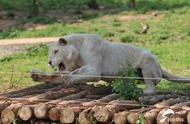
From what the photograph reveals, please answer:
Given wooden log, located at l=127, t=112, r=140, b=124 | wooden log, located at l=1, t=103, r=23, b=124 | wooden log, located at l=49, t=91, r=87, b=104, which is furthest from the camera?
wooden log, located at l=49, t=91, r=87, b=104

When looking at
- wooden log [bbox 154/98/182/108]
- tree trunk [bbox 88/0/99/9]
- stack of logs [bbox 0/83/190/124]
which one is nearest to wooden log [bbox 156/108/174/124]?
stack of logs [bbox 0/83/190/124]

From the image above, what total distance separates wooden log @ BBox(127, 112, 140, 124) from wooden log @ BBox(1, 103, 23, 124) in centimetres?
167

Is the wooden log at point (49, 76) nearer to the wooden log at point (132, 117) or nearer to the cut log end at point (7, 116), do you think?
the cut log end at point (7, 116)

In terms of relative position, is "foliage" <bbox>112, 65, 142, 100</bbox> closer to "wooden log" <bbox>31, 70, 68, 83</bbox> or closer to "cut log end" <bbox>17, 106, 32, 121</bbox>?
"wooden log" <bbox>31, 70, 68, 83</bbox>

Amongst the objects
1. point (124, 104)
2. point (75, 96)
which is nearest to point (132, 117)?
point (124, 104)

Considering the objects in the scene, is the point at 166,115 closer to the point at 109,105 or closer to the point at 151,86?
the point at 109,105

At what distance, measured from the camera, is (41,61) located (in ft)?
58.7

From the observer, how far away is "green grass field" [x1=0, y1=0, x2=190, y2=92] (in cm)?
1675

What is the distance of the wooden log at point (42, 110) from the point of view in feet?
28.5

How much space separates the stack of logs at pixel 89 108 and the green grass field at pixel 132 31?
10.9 ft

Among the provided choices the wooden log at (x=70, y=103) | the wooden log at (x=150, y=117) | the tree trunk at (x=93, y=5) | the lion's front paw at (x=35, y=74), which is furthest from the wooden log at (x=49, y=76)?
the tree trunk at (x=93, y=5)

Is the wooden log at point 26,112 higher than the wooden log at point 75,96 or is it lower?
lower

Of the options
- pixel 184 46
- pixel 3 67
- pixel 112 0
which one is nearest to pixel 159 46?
pixel 184 46

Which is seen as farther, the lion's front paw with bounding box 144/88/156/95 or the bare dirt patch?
the bare dirt patch
